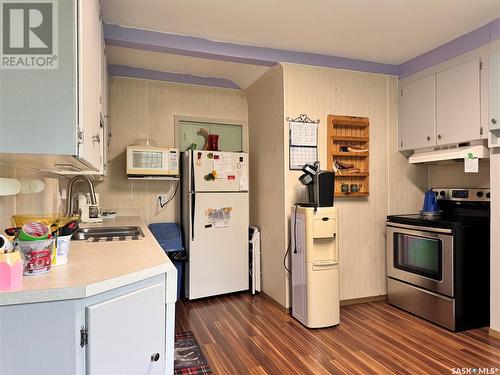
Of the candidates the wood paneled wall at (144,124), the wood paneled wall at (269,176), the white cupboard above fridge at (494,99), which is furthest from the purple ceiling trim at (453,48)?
the wood paneled wall at (144,124)

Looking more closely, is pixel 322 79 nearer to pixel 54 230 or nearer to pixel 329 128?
pixel 329 128

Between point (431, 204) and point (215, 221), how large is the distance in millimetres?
2233

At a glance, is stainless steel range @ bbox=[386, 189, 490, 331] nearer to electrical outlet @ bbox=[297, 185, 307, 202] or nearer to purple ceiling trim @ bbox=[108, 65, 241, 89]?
electrical outlet @ bbox=[297, 185, 307, 202]

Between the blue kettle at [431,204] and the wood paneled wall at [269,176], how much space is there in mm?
1498

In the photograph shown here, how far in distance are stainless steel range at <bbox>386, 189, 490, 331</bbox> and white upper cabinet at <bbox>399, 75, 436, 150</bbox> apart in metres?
0.61

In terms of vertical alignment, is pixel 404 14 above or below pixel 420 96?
above

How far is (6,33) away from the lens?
41.6 inches

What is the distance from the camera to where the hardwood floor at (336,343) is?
2.24m

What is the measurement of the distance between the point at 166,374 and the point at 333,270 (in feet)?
6.14

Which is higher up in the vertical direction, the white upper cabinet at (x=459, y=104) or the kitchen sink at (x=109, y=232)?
the white upper cabinet at (x=459, y=104)

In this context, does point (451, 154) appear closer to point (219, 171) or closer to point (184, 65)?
point (219, 171)

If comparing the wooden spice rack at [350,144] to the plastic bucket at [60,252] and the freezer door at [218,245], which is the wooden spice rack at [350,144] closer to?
the freezer door at [218,245]

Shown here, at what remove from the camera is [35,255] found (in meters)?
1.12

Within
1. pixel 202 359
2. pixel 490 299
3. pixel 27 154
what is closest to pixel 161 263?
pixel 27 154
